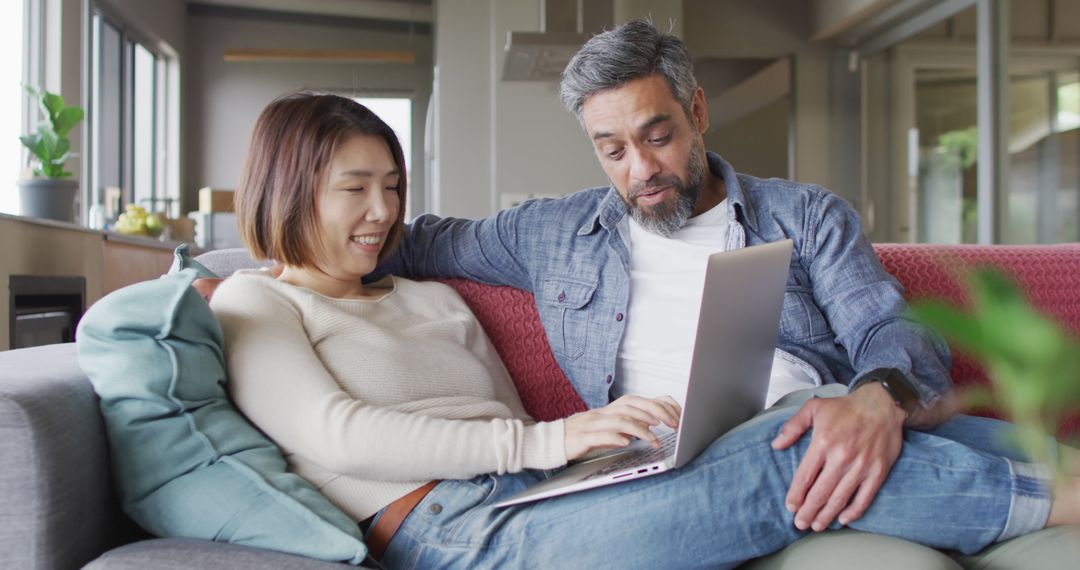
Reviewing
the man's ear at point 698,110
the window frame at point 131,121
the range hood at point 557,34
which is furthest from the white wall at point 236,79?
the man's ear at point 698,110

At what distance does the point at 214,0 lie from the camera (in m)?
8.50

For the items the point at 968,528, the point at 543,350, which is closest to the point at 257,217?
the point at 543,350

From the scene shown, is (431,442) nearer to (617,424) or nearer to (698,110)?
(617,424)

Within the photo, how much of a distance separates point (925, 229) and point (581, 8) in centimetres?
249

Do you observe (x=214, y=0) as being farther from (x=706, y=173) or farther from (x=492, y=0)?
(x=706, y=173)

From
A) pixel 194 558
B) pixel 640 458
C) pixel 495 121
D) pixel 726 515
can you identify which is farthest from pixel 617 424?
pixel 495 121

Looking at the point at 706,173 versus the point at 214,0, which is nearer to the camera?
the point at 706,173

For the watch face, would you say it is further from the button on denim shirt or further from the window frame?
the window frame

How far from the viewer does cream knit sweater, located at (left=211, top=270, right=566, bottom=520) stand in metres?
1.15

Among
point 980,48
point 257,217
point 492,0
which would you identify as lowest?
point 257,217

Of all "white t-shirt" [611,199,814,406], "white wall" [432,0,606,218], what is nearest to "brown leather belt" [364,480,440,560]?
"white t-shirt" [611,199,814,406]

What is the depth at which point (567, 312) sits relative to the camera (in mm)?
1719

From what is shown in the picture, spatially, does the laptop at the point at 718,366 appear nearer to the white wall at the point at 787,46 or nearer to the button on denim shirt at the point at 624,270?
the button on denim shirt at the point at 624,270

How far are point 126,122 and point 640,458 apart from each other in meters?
7.02
